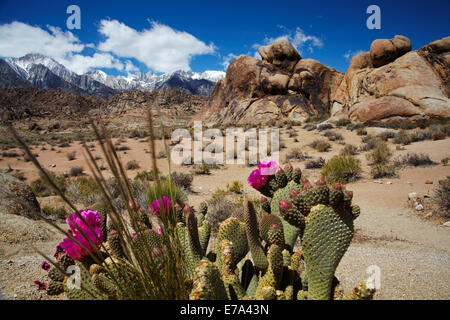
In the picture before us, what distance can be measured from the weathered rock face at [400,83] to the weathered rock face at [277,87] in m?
3.55

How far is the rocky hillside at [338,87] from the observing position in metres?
15.6

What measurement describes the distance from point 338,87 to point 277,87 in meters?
5.63

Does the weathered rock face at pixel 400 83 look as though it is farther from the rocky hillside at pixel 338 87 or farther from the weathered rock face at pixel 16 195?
the weathered rock face at pixel 16 195

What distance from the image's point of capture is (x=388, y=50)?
18.6 metres

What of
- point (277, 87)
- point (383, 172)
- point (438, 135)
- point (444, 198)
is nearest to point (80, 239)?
point (444, 198)

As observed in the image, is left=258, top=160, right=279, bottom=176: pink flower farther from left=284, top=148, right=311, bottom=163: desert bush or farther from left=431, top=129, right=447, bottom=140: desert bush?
left=431, top=129, right=447, bottom=140: desert bush

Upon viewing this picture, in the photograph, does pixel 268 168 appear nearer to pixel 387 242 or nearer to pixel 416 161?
pixel 387 242

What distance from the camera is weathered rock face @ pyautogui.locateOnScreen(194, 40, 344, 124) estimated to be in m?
23.4

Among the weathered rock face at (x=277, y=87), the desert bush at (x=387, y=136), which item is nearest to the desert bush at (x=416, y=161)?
the desert bush at (x=387, y=136)

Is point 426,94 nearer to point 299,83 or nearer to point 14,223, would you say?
point 299,83

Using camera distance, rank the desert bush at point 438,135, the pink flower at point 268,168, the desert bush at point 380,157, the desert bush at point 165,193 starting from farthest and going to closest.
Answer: the desert bush at point 438,135 → the desert bush at point 380,157 → the pink flower at point 268,168 → the desert bush at point 165,193

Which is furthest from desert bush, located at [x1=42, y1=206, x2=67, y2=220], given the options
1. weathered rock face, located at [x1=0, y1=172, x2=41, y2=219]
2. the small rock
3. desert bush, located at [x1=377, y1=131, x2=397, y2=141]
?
desert bush, located at [x1=377, y1=131, x2=397, y2=141]
